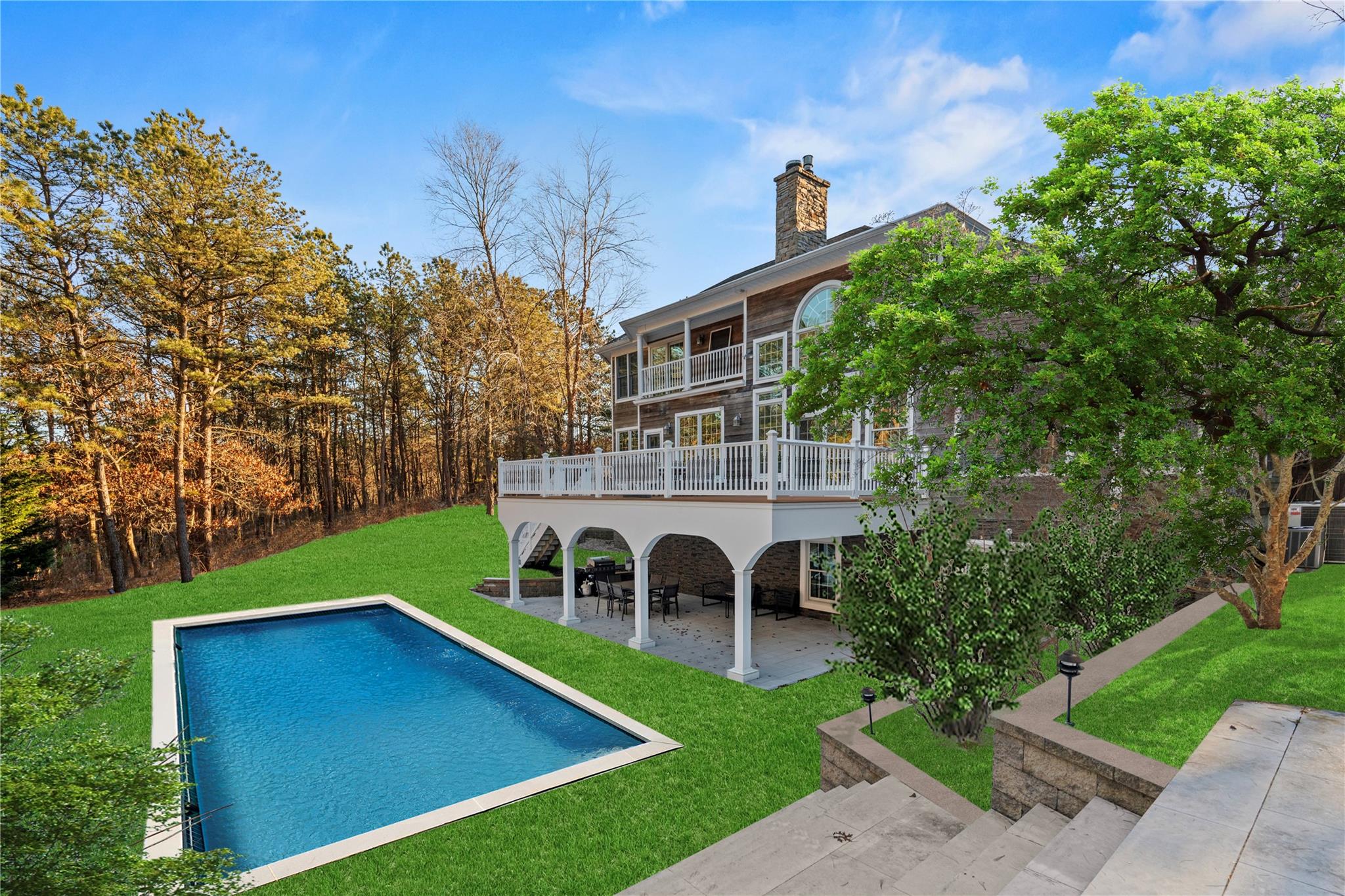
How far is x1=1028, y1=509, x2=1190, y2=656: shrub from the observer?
7.66m

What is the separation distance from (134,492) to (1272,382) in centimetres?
2878

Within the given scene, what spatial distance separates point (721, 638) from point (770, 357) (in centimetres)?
706

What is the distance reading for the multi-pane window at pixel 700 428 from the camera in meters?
16.7

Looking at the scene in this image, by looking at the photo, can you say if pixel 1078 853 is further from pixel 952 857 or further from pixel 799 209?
pixel 799 209

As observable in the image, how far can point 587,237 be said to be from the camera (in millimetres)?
20719

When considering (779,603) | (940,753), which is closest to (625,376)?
(779,603)

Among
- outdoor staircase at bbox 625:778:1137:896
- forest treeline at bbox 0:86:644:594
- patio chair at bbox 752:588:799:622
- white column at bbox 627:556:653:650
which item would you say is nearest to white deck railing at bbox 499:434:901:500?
white column at bbox 627:556:653:650

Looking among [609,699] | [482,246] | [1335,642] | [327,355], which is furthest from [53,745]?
[327,355]

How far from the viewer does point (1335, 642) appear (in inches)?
279

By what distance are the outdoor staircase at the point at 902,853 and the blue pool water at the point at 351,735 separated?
10.2 ft

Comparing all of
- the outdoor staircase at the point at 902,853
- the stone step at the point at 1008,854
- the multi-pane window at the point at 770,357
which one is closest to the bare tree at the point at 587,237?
the multi-pane window at the point at 770,357

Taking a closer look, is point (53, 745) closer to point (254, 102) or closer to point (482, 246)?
point (254, 102)

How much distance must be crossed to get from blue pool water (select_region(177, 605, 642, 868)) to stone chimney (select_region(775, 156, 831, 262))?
1282 cm

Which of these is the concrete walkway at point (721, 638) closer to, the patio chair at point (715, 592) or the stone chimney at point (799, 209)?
the patio chair at point (715, 592)
